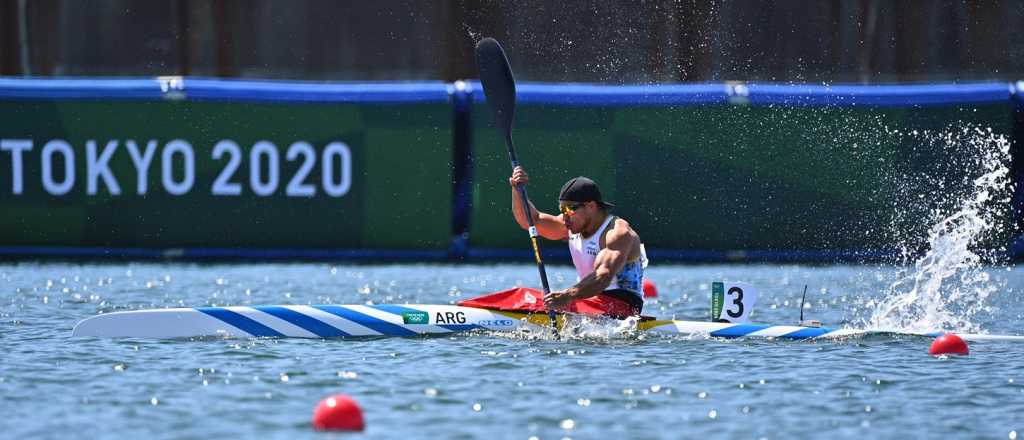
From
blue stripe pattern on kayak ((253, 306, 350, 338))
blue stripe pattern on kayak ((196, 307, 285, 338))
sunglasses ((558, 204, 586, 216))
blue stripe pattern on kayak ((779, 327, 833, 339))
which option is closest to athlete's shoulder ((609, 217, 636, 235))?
sunglasses ((558, 204, 586, 216))

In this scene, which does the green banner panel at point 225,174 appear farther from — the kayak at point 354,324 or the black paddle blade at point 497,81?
the kayak at point 354,324

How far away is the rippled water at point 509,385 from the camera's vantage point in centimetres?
816

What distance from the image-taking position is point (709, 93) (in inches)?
641

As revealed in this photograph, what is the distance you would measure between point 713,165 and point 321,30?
10.7 m

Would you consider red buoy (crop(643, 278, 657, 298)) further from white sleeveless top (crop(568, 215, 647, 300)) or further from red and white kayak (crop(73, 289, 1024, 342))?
red and white kayak (crop(73, 289, 1024, 342))

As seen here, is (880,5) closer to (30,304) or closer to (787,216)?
(787,216)

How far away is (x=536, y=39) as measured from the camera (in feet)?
80.7

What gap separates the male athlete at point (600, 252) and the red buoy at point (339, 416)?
3.55 m

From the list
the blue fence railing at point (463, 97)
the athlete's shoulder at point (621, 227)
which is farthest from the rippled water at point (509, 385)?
the blue fence railing at point (463, 97)

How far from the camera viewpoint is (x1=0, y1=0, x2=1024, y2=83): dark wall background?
20672 millimetres

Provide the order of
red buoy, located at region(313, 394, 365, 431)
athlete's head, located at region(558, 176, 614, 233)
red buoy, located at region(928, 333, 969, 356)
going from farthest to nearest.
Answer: athlete's head, located at region(558, 176, 614, 233) < red buoy, located at region(928, 333, 969, 356) < red buoy, located at region(313, 394, 365, 431)

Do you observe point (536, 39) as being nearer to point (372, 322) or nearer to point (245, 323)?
point (372, 322)

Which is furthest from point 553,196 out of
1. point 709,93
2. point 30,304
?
point 30,304

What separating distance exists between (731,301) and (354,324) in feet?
8.16
